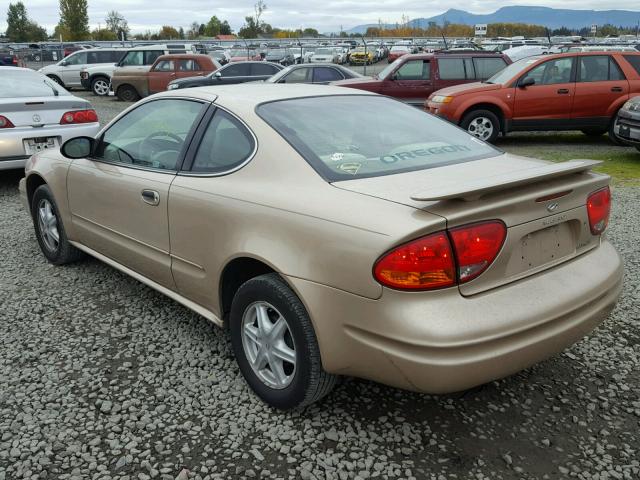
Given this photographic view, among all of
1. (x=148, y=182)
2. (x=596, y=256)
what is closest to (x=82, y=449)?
(x=148, y=182)

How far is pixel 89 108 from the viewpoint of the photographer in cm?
760

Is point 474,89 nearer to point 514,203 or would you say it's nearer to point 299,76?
point 299,76

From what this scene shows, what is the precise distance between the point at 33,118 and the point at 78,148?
11.9 ft

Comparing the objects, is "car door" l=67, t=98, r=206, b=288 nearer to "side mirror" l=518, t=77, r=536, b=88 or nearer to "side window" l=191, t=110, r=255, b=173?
"side window" l=191, t=110, r=255, b=173

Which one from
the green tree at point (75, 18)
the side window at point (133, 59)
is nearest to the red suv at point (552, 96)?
the side window at point (133, 59)

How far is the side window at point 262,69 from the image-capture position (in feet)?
56.7

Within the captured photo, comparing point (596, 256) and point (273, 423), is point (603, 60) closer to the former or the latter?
point (596, 256)

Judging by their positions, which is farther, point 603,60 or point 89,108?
point 603,60

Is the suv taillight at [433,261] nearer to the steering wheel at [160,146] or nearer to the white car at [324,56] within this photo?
the steering wheel at [160,146]

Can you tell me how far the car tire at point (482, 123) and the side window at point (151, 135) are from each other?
7815mm

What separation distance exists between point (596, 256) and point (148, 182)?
94.4 inches

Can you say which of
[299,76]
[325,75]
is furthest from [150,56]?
[325,75]

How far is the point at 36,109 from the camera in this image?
706cm

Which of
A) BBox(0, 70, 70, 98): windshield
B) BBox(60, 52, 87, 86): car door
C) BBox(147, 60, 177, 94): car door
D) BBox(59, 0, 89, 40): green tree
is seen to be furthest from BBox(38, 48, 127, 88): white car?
BBox(59, 0, 89, 40): green tree
